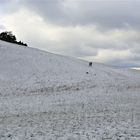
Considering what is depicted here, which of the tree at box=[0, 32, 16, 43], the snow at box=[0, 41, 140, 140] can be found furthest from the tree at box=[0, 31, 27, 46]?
the snow at box=[0, 41, 140, 140]

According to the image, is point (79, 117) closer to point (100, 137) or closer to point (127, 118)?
point (127, 118)

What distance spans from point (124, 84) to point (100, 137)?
31898 millimetres

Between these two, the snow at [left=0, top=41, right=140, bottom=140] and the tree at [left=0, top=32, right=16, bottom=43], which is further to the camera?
the tree at [left=0, top=32, right=16, bottom=43]

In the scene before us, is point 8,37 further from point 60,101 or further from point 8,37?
point 60,101

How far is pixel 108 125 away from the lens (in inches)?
625

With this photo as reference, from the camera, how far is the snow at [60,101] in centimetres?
1451

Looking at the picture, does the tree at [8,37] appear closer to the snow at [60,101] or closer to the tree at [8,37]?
the tree at [8,37]

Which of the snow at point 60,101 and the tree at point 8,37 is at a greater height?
the tree at point 8,37

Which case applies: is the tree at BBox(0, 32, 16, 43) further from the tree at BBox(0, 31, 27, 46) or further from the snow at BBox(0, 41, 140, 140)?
the snow at BBox(0, 41, 140, 140)

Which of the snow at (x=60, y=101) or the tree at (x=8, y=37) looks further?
the tree at (x=8, y=37)

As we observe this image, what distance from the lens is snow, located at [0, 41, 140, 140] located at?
47.6ft

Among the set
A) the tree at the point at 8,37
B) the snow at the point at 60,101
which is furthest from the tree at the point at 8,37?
the snow at the point at 60,101

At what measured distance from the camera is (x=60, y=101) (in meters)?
30.1

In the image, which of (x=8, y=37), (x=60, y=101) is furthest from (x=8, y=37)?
(x=60, y=101)
